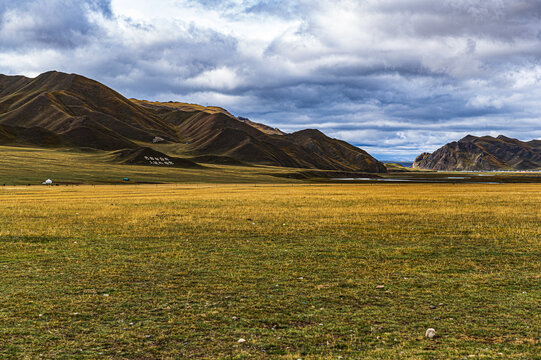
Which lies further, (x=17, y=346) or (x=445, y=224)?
(x=445, y=224)

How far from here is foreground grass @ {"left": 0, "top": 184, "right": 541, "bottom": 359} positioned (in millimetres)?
8945

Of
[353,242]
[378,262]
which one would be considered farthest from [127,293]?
[353,242]

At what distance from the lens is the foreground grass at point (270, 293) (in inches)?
352

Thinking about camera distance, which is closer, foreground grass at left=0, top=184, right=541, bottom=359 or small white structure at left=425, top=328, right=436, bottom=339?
foreground grass at left=0, top=184, right=541, bottom=359

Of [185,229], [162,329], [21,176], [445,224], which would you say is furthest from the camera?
[21,176]

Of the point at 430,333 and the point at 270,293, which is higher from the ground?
the point at 430,333

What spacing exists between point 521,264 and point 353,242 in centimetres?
782

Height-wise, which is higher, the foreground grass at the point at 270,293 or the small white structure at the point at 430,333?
the small white structure at the point at 430,333

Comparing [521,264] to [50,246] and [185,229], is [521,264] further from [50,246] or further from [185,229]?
[50,246]

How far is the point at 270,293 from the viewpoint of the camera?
506 inches

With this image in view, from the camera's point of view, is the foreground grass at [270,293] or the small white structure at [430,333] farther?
the small white structure at [430,333]

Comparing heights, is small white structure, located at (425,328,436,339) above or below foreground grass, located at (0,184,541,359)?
above

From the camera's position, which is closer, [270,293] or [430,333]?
[430,333]

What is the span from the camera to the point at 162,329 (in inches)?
387
